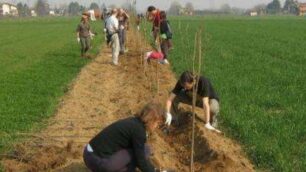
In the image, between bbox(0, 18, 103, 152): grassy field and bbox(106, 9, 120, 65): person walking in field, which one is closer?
bbox(0, 18, 103, 152): grassy field

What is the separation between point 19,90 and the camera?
13.3 meters

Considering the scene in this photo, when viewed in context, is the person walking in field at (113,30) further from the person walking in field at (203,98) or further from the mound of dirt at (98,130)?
the person walking in field at (203,98)

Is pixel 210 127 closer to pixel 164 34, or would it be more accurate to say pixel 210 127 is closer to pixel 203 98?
pixel 203 98

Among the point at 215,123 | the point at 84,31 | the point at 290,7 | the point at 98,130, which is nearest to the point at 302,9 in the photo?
the point at 290,7

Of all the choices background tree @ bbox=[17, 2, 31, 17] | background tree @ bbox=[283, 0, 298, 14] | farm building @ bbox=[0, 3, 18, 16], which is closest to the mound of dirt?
background tree @ bbox=[17, 2, 31, 17]

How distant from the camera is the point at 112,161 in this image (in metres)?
5.99

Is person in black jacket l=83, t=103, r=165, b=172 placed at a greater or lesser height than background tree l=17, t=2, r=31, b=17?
greater

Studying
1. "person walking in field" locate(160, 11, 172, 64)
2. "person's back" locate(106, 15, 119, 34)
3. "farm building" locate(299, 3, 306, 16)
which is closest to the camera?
"person walking in field" locate(160, 11, 172, 64)

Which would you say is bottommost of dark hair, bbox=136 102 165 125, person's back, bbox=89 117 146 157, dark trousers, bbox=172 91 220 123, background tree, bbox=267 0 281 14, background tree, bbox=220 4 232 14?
background tree, bbox=267 0 281 14

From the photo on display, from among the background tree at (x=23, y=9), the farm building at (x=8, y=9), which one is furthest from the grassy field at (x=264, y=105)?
the farm building at (x=8, y=9)

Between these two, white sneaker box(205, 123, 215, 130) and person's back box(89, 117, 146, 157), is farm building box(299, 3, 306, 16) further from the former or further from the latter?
person's back box(89, 117, 146, 157)

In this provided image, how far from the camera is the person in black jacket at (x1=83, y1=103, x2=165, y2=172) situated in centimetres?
577

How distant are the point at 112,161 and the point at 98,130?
3112 mm

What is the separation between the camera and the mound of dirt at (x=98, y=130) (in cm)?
722
